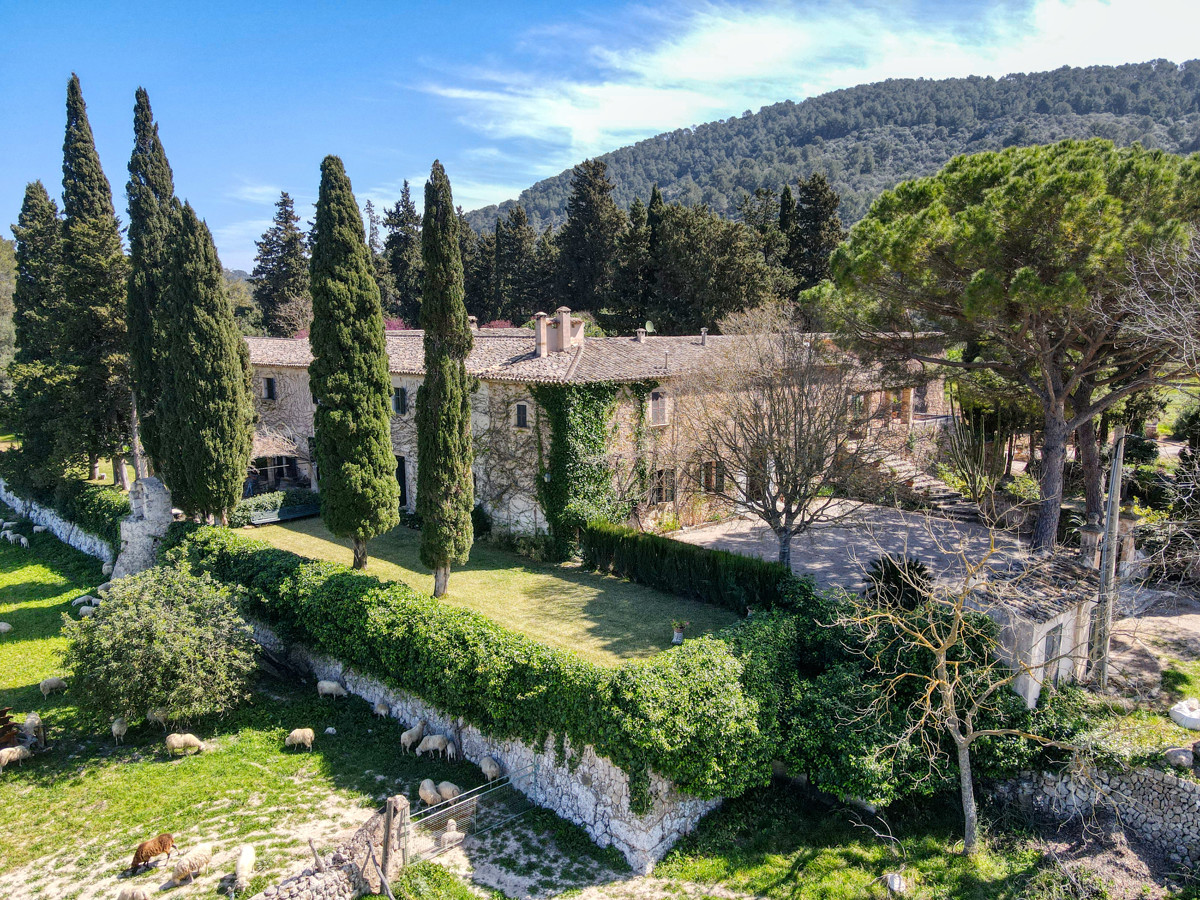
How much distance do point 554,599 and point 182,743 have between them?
335 inches

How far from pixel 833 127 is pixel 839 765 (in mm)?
139068

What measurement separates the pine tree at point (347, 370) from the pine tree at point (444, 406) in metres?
1.55

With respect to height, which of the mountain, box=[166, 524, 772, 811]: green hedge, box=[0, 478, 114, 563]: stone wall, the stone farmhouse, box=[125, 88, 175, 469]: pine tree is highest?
the mountain

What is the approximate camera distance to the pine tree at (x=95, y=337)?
2398 cm

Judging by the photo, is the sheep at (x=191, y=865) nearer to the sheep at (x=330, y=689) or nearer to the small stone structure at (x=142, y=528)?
the sheep at (x=330, y=689)

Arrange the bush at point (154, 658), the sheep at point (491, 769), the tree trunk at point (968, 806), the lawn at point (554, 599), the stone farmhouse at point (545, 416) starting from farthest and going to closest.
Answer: the stone farmhouse at point (545, 416), the lawn at point (554, 599), the bush at point (154, 658), the sheep at point (491, 769), the tree trunk at point (968, 806)

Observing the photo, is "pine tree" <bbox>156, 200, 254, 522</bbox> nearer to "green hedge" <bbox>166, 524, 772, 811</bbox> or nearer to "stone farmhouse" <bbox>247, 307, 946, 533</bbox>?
"stone farmhouse" <bbox>247, 307, 946, 533</bbox>

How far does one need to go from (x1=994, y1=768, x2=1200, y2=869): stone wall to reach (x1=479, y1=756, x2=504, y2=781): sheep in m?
8.49

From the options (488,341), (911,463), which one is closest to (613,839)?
(488,341)

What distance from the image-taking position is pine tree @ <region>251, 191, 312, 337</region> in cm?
4991

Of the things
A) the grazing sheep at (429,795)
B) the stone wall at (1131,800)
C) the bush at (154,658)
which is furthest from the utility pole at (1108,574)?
the bush at (154,658)

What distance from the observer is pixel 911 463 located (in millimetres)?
29141

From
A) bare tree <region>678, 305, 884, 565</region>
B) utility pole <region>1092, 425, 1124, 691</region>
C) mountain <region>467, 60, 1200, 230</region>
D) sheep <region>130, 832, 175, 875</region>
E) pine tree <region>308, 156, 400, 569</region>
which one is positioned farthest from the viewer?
mountain <region>467, 60, 1200, 230</region>

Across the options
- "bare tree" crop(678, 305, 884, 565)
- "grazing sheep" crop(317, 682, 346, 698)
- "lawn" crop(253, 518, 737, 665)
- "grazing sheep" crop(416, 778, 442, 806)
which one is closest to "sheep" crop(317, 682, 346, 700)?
"grazing sheep" crop(317, 682, 346, 698)
